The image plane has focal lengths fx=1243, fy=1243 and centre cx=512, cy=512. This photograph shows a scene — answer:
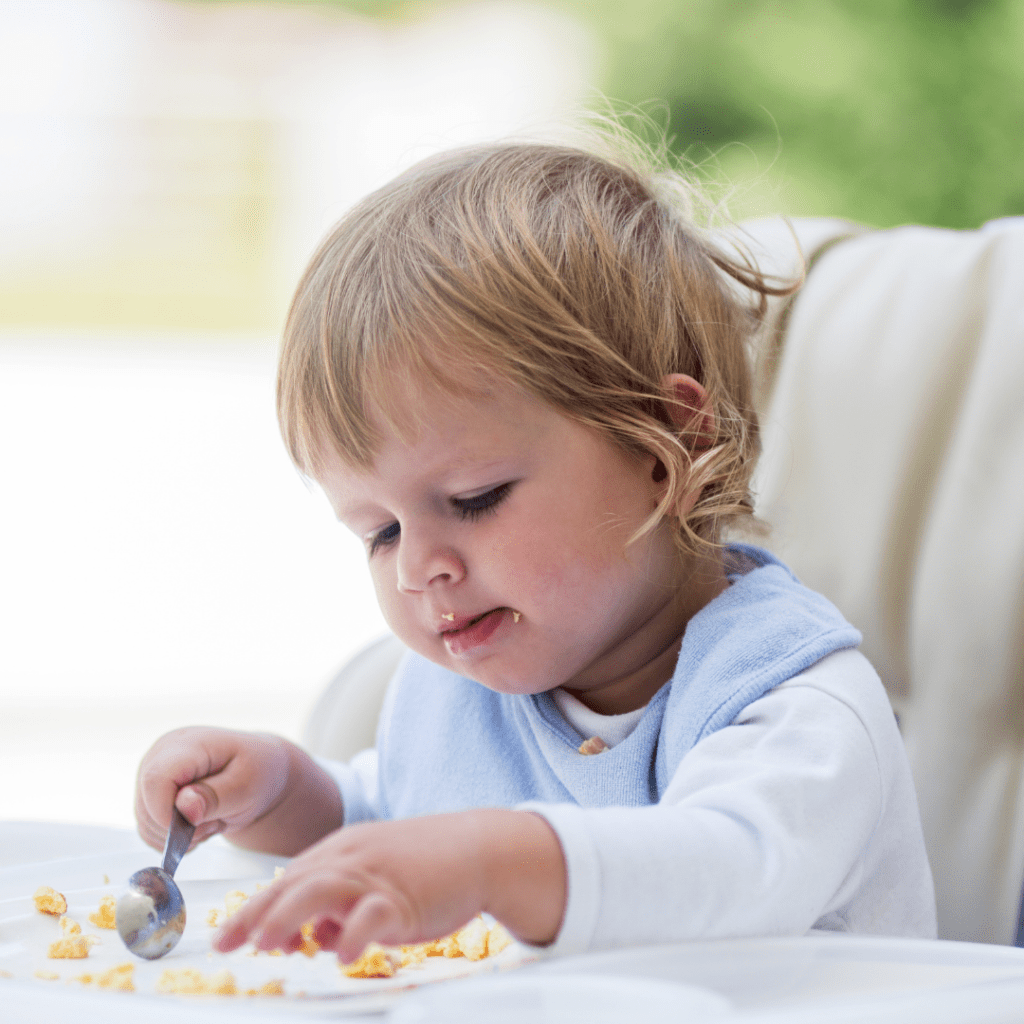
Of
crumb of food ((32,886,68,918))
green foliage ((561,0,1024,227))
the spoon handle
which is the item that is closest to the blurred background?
green foliage ((561,0,1024,227))

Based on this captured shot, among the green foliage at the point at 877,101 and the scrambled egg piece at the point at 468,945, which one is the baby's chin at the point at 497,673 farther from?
the green foliage at the point at 877,101

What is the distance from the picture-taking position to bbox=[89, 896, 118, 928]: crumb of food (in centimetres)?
64

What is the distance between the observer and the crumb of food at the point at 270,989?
49 cm

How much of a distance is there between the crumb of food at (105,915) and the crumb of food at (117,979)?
97 millimetres

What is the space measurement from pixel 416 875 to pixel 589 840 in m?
0.07

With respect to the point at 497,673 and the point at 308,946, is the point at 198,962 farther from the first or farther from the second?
the point at 497,673

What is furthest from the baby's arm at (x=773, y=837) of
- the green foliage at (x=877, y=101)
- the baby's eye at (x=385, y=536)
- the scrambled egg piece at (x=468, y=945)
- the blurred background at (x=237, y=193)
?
the green foliage at (x=877, y=101)

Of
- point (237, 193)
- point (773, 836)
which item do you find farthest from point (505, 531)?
point (237, 193)

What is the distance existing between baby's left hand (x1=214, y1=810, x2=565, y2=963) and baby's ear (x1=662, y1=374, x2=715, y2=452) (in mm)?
321

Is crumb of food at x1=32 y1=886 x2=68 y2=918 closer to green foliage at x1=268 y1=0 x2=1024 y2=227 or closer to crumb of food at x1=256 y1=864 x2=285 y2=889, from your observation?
crumb of food at x1=256 y1=864 x2=285 y2=889

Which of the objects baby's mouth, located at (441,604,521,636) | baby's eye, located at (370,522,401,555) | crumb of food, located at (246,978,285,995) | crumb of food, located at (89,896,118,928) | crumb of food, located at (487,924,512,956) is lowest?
crumb of food, located at (89,896,118,928)

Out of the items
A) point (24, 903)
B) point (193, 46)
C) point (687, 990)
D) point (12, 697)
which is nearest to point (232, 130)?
point (193, 46)

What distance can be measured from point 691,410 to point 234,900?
0.38m

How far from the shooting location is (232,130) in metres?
4.30
